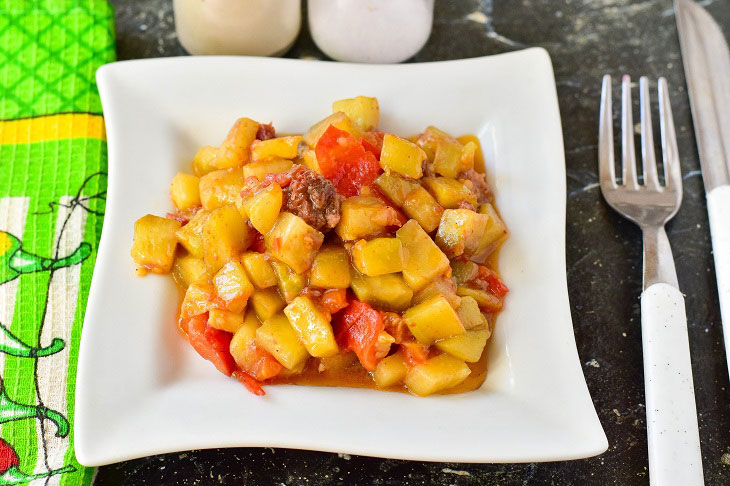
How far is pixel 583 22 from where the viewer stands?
3328 mm

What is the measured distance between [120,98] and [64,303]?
30.0 inches

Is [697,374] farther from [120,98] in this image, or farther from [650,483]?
[120,98]

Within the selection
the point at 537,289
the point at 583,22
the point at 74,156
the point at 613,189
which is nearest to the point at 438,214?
the point at 537,289

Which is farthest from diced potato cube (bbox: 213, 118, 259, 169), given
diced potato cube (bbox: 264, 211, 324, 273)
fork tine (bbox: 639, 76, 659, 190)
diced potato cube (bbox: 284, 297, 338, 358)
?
fork tine (bbox: 639, 76, 659, 190)

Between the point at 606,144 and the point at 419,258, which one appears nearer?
the point at 419,258

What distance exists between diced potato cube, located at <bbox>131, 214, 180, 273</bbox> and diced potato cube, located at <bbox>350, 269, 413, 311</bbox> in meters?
0.62

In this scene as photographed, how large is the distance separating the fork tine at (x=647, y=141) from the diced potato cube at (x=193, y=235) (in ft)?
5.55

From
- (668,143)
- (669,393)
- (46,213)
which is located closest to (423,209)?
(669,393)

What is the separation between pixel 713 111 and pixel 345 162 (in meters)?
1.65

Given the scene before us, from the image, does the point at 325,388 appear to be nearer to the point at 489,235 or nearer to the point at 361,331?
the point at 361,331

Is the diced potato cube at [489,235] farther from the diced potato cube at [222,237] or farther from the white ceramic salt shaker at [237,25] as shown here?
the white ceramic salt shaker at [237,25]

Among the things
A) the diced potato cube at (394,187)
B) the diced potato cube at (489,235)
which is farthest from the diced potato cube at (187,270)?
the diced potato cube at (489,235)

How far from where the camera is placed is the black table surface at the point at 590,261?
214 cm

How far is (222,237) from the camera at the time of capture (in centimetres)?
212
